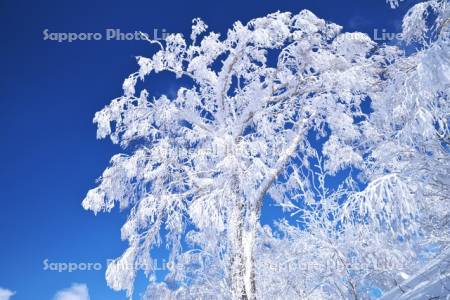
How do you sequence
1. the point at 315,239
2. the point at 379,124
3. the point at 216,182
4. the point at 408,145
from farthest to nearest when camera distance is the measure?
the point at 315,239, the point at 216,182, the point at 379,124, the point at 408,145

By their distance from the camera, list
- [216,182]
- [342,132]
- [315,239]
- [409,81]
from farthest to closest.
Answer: [315,239] < [342,132] < [216,182] < [409,81]

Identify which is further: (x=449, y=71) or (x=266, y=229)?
(x=266, y=229)

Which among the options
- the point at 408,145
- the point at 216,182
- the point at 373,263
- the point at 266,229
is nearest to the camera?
the point at 408,145

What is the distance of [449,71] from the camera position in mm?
3410

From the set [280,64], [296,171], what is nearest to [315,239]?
[296,171]

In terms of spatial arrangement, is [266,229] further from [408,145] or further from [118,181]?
[408,145]

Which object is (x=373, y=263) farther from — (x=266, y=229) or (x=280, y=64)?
(x=280, y=64)

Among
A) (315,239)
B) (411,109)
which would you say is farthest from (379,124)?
(315,239)

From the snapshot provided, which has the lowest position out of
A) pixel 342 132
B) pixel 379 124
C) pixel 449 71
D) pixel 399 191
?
pixel 399 191

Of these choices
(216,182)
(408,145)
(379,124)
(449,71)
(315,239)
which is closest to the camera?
(449,71)

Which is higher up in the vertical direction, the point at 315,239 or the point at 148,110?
the point at 148,110

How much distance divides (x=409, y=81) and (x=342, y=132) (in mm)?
5146

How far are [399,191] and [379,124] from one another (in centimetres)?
377

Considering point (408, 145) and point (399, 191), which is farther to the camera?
point (408, 145)
